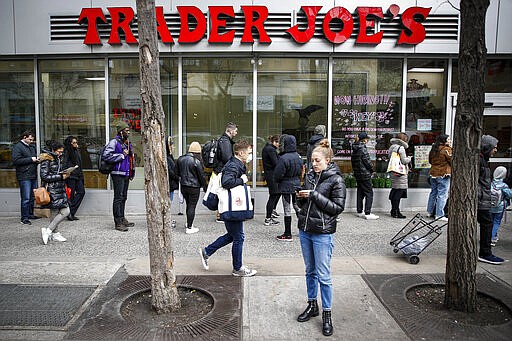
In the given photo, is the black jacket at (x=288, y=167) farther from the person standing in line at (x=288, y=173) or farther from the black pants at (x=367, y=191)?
the black pants at (x=367, y=191)

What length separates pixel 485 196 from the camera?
5695 mm

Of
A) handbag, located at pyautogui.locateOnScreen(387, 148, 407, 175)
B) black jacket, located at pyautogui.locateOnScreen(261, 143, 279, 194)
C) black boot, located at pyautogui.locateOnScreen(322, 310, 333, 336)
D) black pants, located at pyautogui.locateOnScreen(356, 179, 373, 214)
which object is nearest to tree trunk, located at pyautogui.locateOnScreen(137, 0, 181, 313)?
black boot, located at pyautogui.locateOnScreen(322, 310, 333, 336)

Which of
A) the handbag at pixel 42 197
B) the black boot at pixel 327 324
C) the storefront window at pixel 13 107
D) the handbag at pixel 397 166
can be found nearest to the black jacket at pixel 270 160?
the handbag at pixel 397 166

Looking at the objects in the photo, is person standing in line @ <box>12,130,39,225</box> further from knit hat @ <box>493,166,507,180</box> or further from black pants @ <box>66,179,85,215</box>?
knit hat @ <box>493,166,507,180</box>

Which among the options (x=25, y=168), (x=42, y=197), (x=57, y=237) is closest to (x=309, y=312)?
(x=42, y=197)

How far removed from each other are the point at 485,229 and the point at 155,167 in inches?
184

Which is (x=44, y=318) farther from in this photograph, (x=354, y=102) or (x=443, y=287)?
(x=354, y=102)

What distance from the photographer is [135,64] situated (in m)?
9.80

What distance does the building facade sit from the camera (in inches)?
361

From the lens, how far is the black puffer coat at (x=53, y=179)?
6836mm

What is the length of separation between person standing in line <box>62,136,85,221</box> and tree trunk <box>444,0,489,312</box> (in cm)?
735

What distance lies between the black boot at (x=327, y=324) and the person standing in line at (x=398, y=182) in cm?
555

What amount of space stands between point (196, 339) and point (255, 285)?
1.37 m

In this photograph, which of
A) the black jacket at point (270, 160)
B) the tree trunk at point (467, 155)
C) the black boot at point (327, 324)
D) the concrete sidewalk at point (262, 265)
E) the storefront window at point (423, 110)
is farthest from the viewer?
the storefront window at point (423, 110)
